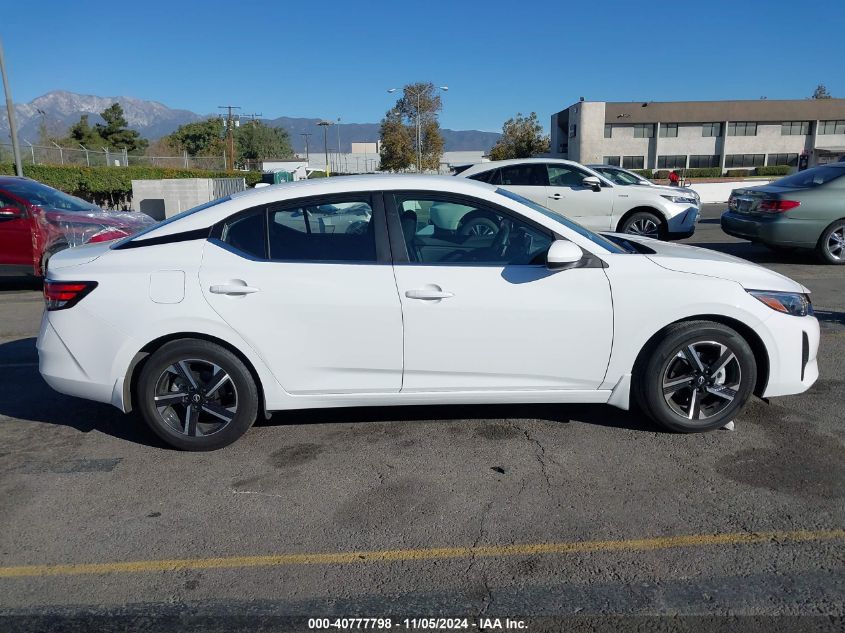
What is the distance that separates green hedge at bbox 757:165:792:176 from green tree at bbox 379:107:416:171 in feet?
101

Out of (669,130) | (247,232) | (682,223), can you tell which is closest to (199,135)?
(669,130)

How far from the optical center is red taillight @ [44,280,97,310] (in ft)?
13.4

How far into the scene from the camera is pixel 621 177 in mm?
12734

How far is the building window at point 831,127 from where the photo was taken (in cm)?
6278

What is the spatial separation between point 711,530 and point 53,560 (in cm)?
308

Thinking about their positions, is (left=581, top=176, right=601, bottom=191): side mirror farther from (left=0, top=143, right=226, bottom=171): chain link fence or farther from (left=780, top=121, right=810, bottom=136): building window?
(left=780, top=121, right=810, bottom=136): building window

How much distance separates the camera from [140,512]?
356 cm

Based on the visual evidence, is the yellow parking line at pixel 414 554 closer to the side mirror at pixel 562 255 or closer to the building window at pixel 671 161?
the side mirror at pixel 562 255

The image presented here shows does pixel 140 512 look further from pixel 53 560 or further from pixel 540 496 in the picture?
pixel 540 496

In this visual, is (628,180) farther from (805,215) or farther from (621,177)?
(805,215)

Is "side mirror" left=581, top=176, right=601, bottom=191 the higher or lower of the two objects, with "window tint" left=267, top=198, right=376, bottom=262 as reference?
higher

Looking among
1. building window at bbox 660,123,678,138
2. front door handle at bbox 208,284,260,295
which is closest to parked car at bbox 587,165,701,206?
front door handle at bbox 208,284,260,295

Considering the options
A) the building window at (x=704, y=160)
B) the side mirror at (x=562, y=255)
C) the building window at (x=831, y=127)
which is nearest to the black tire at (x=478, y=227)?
the side mirror at (x=562, y=255)

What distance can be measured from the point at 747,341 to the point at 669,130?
215ft
